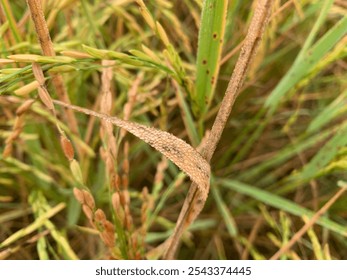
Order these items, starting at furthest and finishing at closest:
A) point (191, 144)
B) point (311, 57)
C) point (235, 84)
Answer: point (191, 144)
point (311, 57)
point (235, 84)

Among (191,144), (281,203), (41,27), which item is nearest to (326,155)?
(281,203)

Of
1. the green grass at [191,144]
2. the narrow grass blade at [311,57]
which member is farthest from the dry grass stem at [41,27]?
the narrow grass blade at [311,57]

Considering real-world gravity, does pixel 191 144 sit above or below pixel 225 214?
above

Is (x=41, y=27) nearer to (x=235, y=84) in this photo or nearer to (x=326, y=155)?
(x=235, y=84)

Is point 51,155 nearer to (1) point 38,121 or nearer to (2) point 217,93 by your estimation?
(1) point 38,121

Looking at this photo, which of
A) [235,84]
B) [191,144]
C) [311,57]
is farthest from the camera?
[191,144]

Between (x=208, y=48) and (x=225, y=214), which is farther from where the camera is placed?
(x=225, y=214)

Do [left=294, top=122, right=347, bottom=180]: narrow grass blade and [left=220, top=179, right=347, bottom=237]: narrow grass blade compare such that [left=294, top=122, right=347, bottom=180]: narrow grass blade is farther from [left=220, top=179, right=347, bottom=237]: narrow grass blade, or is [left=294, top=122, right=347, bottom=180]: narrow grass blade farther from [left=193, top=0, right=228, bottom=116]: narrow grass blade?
[left=193, top=0, right=228, bottom=116]: narrow grass blade

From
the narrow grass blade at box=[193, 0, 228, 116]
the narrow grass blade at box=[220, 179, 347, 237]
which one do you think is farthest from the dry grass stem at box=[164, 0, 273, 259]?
the narrow grass blade at box=[220, 179, 347, 237]

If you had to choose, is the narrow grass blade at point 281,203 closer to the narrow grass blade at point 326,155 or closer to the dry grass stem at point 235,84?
the narrow grass blade at point 326,155
